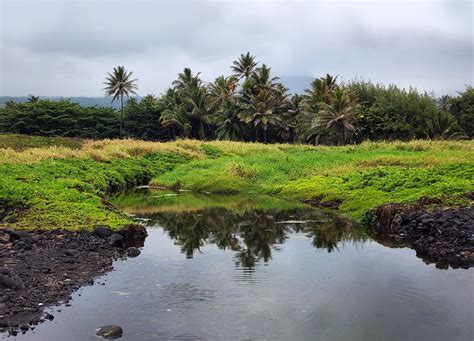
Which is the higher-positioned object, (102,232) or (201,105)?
(201,105)

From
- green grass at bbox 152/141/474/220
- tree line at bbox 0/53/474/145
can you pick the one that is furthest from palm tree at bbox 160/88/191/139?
green grass at bbox 152/141/474/220

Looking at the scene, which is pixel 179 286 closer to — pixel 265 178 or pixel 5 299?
pixel 5 299

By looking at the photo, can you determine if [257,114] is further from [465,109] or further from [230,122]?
[465,109]

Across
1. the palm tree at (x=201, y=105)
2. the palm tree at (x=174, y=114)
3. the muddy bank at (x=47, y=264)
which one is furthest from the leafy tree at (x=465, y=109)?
the muddy bank at (x=47, y=264)

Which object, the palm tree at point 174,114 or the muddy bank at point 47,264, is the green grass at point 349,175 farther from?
the palm tree at point 174,114

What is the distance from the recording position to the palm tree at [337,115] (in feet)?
198

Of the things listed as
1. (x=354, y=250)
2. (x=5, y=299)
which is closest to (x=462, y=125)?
(x=354, y=250)

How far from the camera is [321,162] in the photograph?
40.2m

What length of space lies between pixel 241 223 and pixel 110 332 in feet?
44.7

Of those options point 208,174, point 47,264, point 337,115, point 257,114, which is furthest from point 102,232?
point 257,114

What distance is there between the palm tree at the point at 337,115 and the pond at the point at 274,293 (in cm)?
4162

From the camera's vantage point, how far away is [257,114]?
6994 centimetres

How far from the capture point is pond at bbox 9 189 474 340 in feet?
33.4

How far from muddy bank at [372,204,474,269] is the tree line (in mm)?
41719
